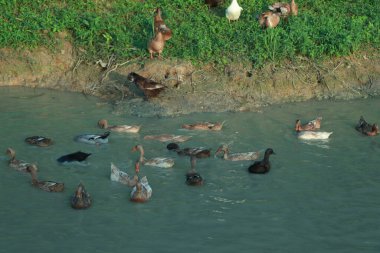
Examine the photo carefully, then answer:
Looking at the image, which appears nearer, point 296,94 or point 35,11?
point 296,94

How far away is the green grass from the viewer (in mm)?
16672

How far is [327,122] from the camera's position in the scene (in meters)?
15.1

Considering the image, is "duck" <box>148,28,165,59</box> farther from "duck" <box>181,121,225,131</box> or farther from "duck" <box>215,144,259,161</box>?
"duck" <box>215,144,259,161</box>

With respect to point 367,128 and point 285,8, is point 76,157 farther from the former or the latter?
point 285,8

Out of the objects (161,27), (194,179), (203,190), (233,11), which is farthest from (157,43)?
(203,190)

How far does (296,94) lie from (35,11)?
6.33 m

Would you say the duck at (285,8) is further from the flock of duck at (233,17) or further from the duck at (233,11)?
the duck at (233,11)

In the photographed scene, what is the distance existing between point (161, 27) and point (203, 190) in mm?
5486

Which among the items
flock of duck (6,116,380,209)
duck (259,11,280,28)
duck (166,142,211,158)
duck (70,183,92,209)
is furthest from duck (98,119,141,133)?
duck (259,11,280,28)

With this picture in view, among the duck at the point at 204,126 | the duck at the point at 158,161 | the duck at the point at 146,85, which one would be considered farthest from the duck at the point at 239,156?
the duck at the point at 146,85

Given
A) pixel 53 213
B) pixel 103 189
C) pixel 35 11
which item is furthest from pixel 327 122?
pixel 35 11

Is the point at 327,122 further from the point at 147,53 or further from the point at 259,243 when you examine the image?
the point at 259,243

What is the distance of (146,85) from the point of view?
15.3 m

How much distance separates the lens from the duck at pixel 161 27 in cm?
1638
